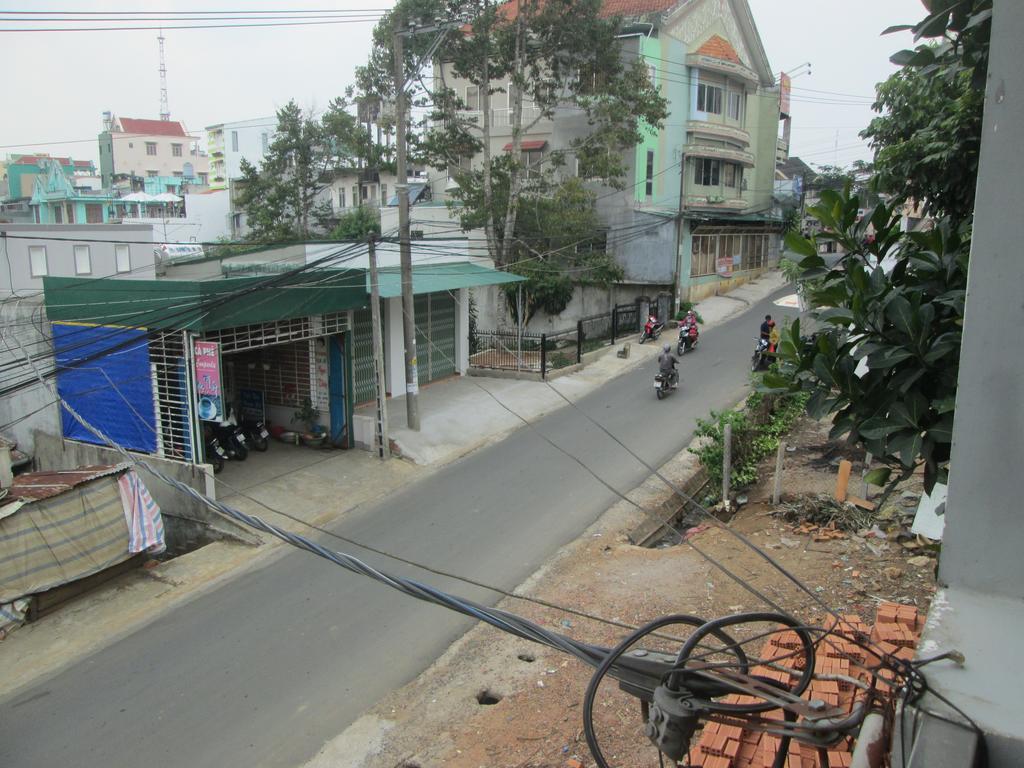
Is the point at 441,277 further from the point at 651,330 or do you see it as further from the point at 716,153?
the point at 716,153

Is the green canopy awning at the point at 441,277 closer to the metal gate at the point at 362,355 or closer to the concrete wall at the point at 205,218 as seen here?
the metal gate at the point at 362,355

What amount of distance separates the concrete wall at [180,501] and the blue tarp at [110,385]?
11.5 inches

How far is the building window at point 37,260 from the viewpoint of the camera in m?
20.3

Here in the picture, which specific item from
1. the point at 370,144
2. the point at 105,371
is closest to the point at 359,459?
the point at 105,371

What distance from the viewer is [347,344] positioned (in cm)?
1619

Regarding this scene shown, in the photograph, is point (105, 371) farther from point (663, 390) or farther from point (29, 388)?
point (663, 390)

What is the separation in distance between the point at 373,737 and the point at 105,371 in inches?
354

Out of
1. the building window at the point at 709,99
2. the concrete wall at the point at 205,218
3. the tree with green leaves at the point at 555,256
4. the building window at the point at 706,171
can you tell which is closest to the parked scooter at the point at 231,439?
the tree with green leaves at the point at 555,256

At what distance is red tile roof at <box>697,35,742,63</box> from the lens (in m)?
31.7

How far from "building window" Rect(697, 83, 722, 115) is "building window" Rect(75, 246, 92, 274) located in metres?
23.3

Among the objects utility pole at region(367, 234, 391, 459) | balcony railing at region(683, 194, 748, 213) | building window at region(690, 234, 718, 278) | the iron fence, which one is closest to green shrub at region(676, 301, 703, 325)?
the iron fence

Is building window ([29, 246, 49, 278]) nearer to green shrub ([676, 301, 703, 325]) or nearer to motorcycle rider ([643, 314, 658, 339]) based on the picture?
motorcycle rider ([643, 314, 658, 339])

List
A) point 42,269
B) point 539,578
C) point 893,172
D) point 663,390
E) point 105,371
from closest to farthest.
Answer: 1. point 893,172
2. point 539,578
3. point 105,371
4. point 663,390
5. point 42,269

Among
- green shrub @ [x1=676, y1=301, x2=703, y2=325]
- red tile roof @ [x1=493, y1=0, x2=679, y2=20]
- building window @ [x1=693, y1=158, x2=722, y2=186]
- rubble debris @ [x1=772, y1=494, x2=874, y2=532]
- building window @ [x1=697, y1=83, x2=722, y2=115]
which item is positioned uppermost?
red tile roof @ [x1=493, y1=0, x2=679, y2=20]
